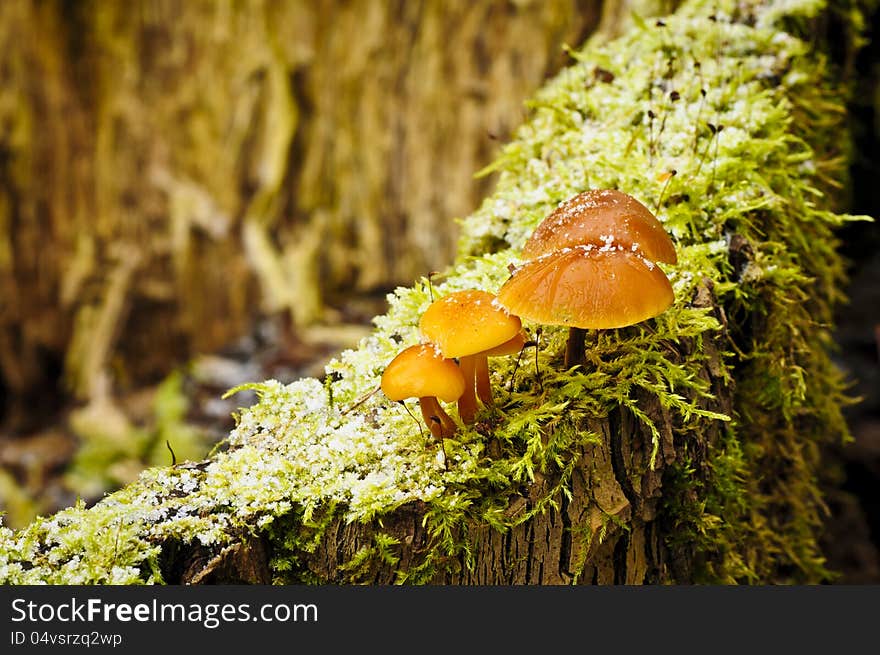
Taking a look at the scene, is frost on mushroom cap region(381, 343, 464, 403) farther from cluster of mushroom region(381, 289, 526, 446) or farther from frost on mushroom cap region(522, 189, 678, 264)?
frost on mushroom cap region(522, 189, 678, 264)

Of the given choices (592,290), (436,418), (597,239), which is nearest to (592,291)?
(592,290)

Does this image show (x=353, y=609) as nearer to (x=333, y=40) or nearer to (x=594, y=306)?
(x=594, y=306)

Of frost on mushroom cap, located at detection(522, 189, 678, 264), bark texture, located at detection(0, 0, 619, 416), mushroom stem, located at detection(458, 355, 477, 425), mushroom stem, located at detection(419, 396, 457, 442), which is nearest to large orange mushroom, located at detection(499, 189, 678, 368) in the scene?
frost on mushroom cap, located at detection(522, 189, 678, 264)

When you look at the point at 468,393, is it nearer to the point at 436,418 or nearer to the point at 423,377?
the point at 436,418

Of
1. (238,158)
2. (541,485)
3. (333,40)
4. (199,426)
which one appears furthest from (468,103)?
(541,485)

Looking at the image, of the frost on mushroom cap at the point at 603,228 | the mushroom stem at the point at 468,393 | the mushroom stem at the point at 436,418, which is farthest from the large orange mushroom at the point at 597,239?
the mushroom stem at the point at 436,418

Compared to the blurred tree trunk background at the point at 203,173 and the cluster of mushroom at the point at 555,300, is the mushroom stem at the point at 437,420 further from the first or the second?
the blurred tree trunk background at the point at 203,173
